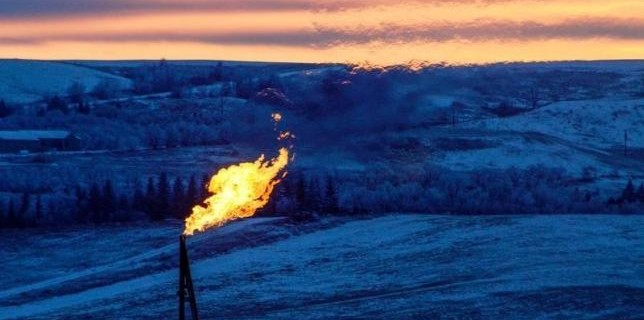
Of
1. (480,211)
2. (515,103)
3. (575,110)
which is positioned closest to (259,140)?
(480,211)

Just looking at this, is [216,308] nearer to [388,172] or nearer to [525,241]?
[525,241]

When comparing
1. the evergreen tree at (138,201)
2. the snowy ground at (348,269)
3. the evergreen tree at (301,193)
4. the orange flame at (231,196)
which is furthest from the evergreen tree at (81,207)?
the orange flame at (231,196)

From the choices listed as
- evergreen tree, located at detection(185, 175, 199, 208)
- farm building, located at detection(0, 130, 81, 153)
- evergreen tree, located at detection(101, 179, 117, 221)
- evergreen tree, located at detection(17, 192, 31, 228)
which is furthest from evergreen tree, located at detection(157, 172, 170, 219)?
farm building, located at detection(0, 130, 81, 153)

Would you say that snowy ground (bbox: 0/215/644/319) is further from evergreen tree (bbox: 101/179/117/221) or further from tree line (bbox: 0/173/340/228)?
evergreen tree (bbox: 101/179/117/221)

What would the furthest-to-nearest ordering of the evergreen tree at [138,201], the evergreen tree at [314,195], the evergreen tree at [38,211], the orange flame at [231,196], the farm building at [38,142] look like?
the farm building at [38,142], the evergreen tree at [138,201], the evergreen tree at [38,211], the evergreen tree at [314,195], the orange flame at [231,196]

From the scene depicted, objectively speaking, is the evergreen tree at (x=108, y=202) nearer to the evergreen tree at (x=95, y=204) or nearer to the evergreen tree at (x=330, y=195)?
the evergreen tree at (x=95, y=204)

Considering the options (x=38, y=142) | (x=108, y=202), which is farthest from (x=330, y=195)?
(x=38, y=142)
